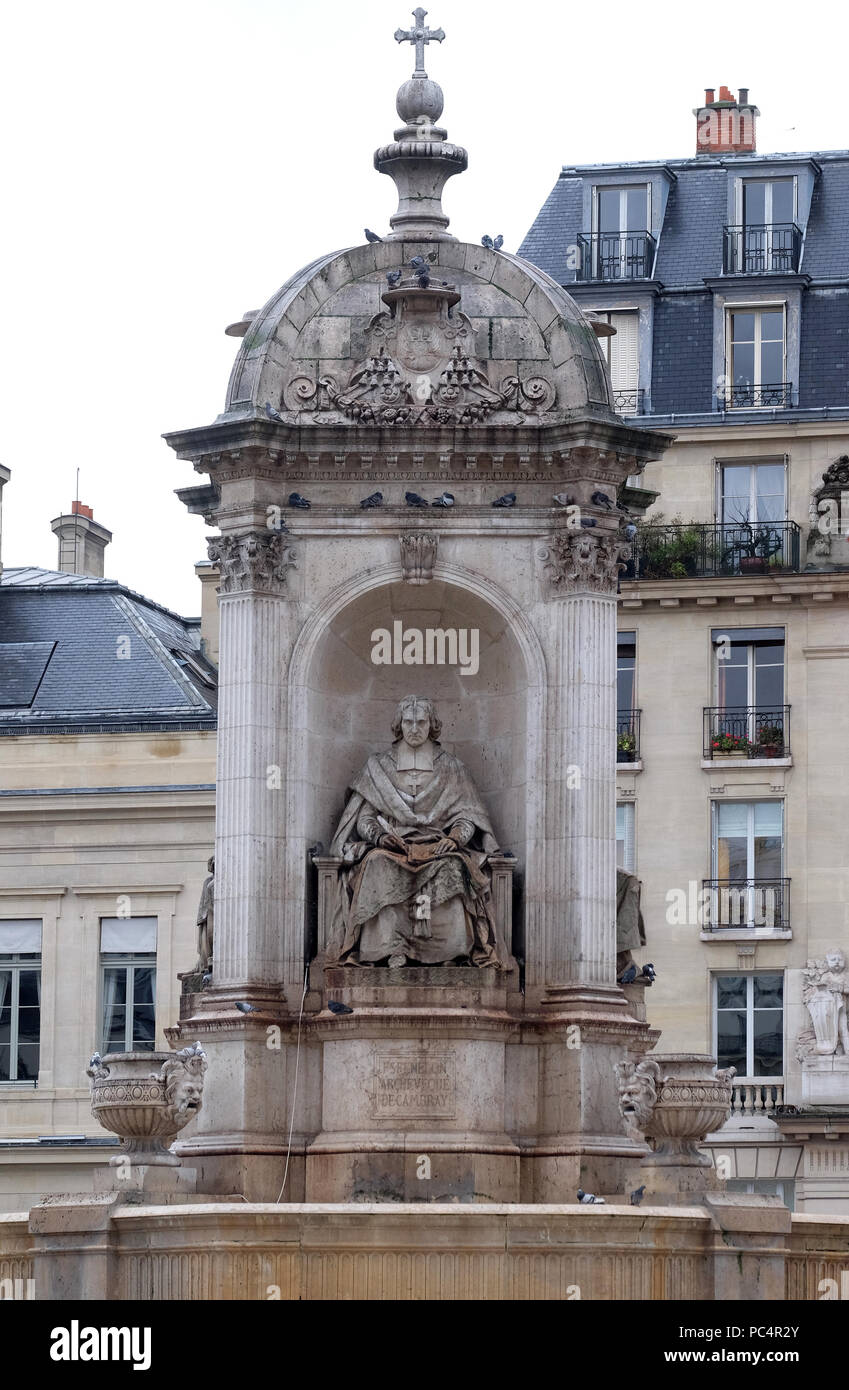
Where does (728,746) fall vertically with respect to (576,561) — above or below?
above

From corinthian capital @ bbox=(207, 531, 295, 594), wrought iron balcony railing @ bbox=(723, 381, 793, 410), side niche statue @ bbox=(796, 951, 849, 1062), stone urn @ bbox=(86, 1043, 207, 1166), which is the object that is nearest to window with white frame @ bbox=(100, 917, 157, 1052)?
side niche statue @ bbox=(796, 951, 849, 1062)

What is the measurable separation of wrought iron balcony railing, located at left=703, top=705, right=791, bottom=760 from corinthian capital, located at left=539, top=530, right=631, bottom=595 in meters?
26.2

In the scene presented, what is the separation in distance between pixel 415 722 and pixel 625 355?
97.4 ft

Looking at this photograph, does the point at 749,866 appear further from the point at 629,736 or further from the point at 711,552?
the point at 711,552

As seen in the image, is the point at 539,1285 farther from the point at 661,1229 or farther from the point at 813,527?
the point at 813,527

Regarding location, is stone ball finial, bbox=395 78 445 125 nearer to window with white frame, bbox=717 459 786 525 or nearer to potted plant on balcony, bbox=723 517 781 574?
potted plant on balcony, bbox=723 517 781 574

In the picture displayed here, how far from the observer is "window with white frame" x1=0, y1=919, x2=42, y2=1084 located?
62.2m

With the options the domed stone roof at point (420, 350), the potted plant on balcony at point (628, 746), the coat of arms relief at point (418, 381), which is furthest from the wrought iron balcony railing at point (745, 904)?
the coat of arms relief at point (418, 381)

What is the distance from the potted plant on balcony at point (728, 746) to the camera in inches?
2372

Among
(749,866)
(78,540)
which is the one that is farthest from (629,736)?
(78,540)

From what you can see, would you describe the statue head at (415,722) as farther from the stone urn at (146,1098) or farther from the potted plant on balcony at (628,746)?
the potted plant on balcony at (628,746)

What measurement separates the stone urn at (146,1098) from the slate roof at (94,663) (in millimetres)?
29292

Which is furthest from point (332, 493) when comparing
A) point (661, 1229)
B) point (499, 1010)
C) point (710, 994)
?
point (710, 994)

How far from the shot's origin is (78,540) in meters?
Answer: 74.8
